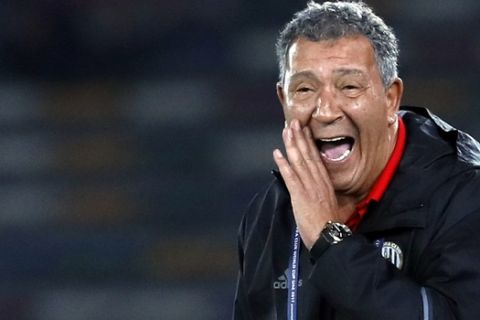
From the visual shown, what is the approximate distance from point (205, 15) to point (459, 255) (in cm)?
198

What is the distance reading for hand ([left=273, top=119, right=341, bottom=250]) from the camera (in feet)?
5.29

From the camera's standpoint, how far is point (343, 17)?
5.56 ft

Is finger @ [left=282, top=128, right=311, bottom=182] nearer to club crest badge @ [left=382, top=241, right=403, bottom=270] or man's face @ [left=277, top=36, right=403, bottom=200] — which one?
man's face @ [left=277, top=36, right=403, bottom=200]

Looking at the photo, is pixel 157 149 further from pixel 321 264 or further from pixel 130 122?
pixel 321 264

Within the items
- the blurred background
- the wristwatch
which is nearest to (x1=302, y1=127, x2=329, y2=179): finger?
the wristwatch

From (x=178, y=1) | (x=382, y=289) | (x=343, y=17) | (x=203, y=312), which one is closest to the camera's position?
(x=382, y=289)

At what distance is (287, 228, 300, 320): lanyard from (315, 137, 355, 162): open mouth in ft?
0.50

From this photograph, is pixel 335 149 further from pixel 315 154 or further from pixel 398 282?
pixel 398 282

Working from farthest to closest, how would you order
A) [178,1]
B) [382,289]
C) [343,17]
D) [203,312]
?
[178,1], [203,312], [343,17], [382,289]

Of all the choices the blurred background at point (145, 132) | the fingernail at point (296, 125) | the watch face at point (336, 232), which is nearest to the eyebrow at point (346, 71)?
the fingernail at point (296, 125)

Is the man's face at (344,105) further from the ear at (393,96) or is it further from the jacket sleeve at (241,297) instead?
the jacket sleeve at (241,297)

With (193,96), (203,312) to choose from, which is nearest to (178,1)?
(193,96)

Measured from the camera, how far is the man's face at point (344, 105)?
1.67m

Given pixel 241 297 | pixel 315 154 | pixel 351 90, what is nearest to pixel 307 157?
pixel 315 154
